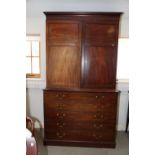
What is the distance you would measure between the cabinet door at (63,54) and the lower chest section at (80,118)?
0.21 m

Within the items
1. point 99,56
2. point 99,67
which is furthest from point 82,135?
point 99,56

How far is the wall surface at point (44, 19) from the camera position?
10.5 ft

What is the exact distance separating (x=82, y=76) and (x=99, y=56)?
0.41 m

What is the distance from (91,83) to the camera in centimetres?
289

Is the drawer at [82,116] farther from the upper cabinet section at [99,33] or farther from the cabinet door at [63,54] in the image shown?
the upper cabinet section at [99,33]

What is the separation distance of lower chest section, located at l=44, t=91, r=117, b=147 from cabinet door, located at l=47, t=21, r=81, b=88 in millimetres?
207

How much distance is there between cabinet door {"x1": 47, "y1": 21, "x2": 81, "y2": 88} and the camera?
2.80 m

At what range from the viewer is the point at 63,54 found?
9.33 ft

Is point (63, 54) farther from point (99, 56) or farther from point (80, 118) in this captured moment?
point (80, 118)

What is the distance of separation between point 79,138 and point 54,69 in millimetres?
1184

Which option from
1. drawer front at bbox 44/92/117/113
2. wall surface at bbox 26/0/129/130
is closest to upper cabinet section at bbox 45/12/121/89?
drawer front at bbox 44/92/117/113

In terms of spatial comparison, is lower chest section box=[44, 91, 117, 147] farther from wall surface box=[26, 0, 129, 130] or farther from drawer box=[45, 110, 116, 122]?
wall surface box=[26, 0, 129, 130]
